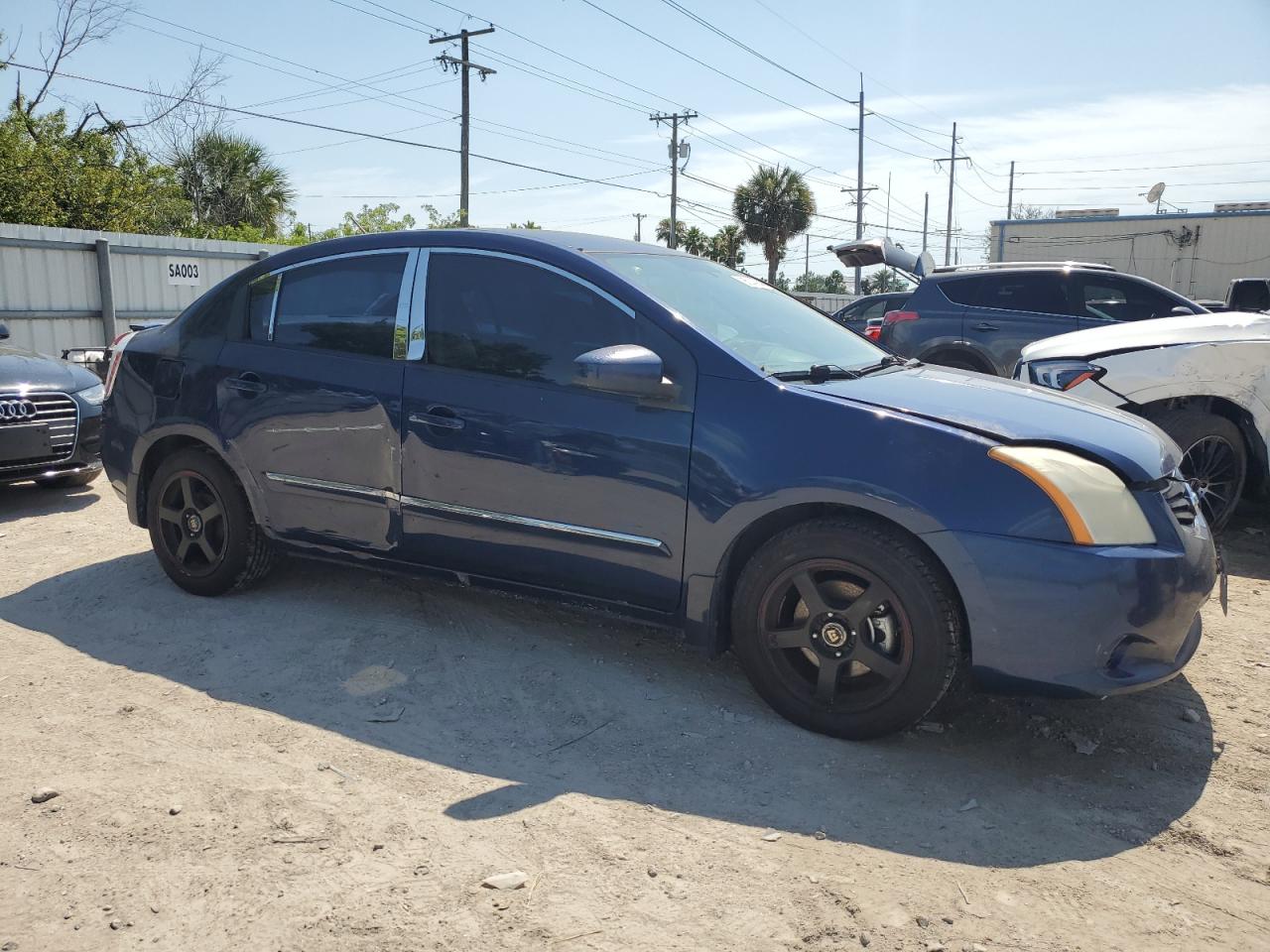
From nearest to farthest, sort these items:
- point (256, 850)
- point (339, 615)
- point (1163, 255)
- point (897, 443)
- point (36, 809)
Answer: point (256, 850), point (36, 809), point (897, 443), point (339, 615), point (1163, 255)

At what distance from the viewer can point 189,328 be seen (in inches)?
187

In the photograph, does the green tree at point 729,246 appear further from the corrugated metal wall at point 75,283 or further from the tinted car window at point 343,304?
the tinted car window at point 343,304

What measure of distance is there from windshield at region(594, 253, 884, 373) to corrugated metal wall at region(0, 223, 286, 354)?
9.79 m

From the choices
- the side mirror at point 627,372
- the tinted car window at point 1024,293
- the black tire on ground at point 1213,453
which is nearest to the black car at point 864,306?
the tinted car window at point 1024,293

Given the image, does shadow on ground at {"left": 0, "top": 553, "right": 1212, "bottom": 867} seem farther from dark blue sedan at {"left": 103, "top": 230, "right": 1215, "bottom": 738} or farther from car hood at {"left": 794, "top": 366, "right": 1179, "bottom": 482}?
car hood at {"left": 794, "top": 366, "right": 1179, "bottom": 482}

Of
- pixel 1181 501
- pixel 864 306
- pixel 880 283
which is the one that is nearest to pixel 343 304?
pixel 1181 501

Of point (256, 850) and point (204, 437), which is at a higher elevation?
point (204, 437)

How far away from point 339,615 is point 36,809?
65.6 inches

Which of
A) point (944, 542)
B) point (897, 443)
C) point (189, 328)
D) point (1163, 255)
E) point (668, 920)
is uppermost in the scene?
point (1163, 255)

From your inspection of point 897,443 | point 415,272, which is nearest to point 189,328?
point 415,272

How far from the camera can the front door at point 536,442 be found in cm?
354

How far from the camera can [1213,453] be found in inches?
232

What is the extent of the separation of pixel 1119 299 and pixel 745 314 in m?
6.17

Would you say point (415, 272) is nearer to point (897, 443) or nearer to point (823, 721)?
point (897, 443)
